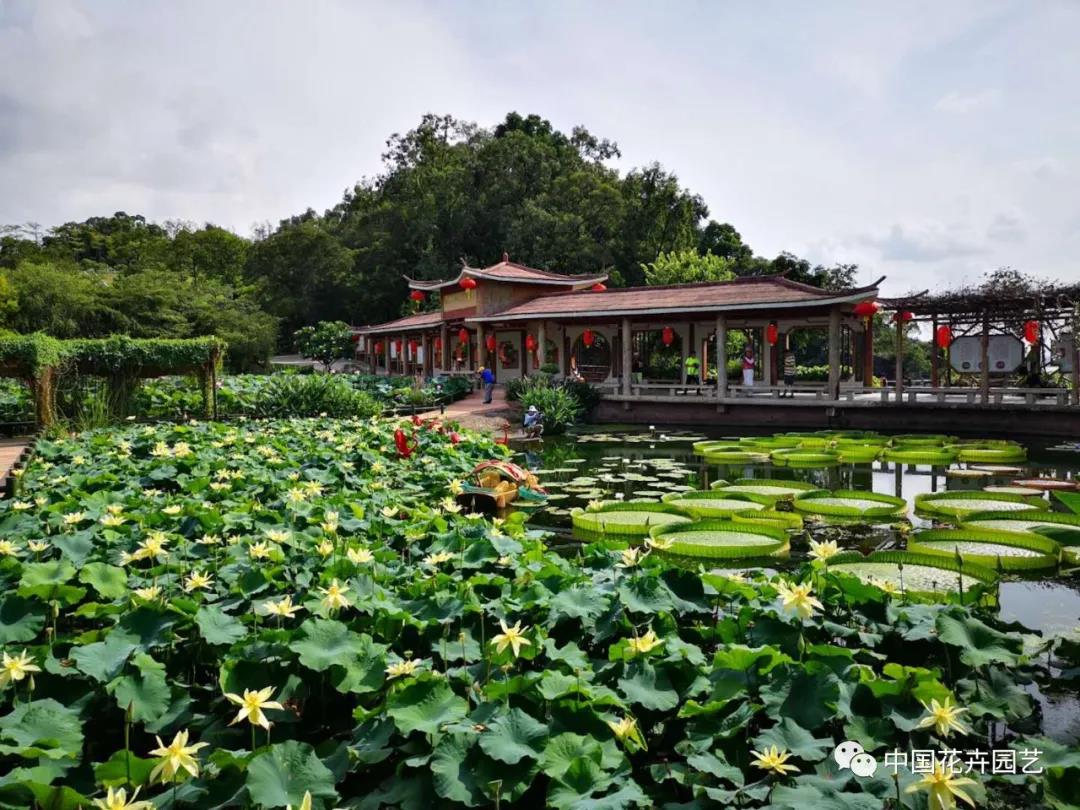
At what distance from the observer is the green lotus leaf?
1.84m

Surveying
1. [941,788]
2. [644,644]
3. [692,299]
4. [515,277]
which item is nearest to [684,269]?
[515,277]

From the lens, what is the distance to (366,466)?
802 cm

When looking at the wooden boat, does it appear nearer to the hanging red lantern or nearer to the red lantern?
the red lantern

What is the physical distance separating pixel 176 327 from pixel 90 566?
24.7 meters

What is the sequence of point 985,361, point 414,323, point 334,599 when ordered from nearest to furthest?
point 334,599 → point 985,361 → point 414,323

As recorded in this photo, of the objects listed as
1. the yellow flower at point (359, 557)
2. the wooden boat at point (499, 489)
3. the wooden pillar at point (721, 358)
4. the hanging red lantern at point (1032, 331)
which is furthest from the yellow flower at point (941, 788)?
the wooden pillar at point (721, 358)

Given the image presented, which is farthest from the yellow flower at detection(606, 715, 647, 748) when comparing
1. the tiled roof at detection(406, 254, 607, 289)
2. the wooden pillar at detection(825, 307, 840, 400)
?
the tiled roof at detection(406, 254, 607, 289)

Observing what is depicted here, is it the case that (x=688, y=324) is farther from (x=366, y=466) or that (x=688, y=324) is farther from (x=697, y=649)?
(x=697, y=649)

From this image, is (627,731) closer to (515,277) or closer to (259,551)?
(259,551)

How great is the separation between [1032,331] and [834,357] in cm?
377

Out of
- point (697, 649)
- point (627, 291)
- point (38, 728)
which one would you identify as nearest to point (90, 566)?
point (38, 728)

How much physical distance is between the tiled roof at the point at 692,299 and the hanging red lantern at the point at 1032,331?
301 centimetres

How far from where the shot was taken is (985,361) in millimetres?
15648

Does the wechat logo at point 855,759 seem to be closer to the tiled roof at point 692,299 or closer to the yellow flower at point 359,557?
the yellow flower at point 359,557
